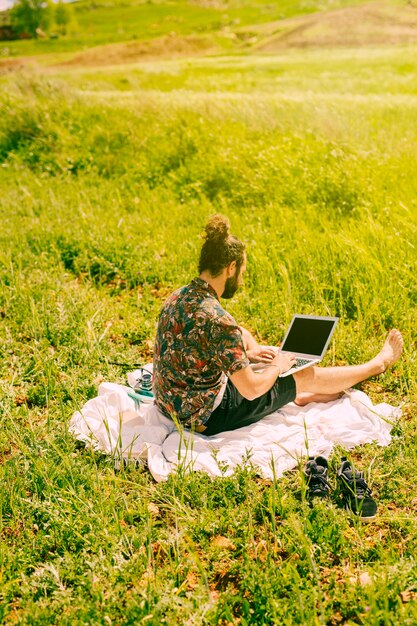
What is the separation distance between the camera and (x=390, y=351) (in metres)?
4.92

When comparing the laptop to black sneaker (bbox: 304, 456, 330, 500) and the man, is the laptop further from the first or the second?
black sneaker (bbox: 304, 456, 330, 500)

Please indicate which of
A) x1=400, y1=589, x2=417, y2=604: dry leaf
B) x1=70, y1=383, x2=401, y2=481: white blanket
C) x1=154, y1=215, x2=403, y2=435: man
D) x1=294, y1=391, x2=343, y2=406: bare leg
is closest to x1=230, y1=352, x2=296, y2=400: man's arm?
x1=154, y1=215, x2=403, y2=435: man

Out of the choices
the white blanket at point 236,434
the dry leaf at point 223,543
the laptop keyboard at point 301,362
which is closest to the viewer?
the dry leaf at point 223,543

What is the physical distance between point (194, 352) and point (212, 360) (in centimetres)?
14

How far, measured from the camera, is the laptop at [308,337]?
457 centimetres

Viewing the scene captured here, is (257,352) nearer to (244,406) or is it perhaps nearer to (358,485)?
(244,406)

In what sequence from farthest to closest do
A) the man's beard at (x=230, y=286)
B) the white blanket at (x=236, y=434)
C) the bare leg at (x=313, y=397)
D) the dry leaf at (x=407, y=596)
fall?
the bare leg at (x=313, y=397) → the man's beard at (x=230, y=286) → the white blanket at (x=236, y=434) → the dry leaf at (x=407, y=596)

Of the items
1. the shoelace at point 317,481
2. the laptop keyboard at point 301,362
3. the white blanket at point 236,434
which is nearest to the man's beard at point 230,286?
the laptop keyboard at point 301,362

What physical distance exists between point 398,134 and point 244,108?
314cm

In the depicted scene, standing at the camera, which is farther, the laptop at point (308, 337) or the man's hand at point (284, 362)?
the laptop at point (308, 337)

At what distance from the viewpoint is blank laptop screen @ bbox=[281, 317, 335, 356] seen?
463cm

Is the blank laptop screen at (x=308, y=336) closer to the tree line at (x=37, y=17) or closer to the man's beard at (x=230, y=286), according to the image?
the man's beard at (x=230, y=286)

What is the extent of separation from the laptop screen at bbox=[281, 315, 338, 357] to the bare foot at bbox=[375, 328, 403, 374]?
1.85ft

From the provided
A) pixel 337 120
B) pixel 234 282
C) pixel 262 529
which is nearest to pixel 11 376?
pixel 234 282
